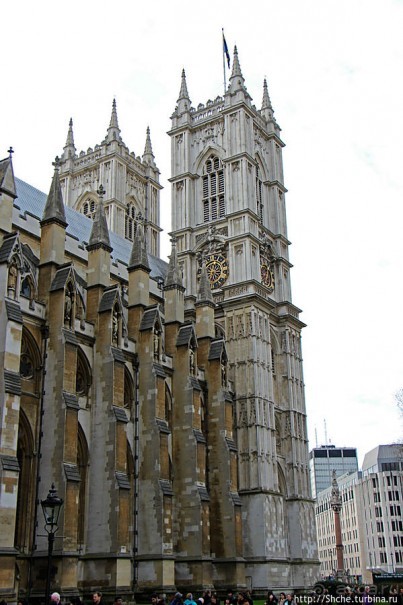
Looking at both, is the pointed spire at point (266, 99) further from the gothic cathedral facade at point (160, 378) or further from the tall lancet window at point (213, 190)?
the tall lancet window at point (213, 190)

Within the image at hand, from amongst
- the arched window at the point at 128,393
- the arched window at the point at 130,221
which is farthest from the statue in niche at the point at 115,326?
the arched window at the point at 130,221

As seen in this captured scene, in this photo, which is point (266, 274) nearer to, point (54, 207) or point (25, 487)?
point (54, 207)

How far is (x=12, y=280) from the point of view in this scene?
27609 millimetres

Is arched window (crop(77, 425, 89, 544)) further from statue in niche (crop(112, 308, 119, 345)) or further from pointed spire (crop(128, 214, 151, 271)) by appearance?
pointed spire (crop(128, 214, 151, 271))

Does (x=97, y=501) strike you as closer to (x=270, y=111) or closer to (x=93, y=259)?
(x=93, y=259)

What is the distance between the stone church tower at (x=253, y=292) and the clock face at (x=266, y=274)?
0.09 m

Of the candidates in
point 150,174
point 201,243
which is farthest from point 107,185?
point 201,243

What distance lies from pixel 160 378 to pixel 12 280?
9665 millimetres

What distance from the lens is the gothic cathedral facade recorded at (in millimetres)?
27500

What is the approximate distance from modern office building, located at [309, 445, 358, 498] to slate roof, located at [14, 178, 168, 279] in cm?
11433

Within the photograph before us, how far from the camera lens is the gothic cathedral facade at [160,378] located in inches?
1083

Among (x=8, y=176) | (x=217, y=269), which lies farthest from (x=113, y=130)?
(x=8, y=176)

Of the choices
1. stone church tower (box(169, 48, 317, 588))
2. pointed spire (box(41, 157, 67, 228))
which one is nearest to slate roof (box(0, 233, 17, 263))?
pointed spire (box(41, 157, 67, 228))

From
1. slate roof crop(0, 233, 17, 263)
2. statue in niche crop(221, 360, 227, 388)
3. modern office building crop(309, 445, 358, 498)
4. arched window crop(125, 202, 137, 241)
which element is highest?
arched window crop(125, 202, 137, 241)
